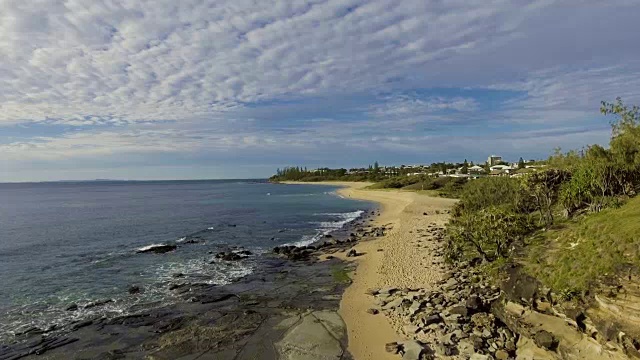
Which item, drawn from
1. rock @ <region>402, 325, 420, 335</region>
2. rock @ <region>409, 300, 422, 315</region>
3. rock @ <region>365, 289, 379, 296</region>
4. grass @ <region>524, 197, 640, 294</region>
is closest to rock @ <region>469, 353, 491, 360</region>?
rock @ <region>402, 325, 420, 335</region>

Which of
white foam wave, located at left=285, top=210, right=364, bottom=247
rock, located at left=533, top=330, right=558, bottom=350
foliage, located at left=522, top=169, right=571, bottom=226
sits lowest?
white foam wave, located at left=285, top=210, right=364, bottom=247

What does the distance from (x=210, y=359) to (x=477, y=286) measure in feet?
47.0

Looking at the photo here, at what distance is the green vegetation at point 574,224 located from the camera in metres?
14.2

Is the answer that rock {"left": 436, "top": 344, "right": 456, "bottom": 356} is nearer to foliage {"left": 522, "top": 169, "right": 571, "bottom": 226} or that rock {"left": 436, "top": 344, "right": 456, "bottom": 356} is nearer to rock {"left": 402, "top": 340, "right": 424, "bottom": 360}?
rock {"left": 402, "top": 340, "right": 424, "bottom": 360}

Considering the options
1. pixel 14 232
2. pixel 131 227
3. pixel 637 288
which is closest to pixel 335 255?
pixel 637 288

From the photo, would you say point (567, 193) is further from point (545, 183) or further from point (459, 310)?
point (459, 310)

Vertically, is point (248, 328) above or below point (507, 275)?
below

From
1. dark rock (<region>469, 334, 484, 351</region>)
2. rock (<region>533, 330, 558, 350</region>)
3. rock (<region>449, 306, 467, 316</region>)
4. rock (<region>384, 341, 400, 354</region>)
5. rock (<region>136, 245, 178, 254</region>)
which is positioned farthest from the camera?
rock (<region>136, 245, 178, 254</region>)

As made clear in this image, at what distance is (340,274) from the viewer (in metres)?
29.2

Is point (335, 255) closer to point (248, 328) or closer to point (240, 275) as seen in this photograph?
point (240, 275)

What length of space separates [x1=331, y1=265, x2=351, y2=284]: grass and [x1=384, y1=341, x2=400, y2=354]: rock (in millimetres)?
10434

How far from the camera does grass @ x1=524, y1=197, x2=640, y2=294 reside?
44.0 ft

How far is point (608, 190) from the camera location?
30.2 meters

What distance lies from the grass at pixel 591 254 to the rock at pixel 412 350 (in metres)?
5.55
